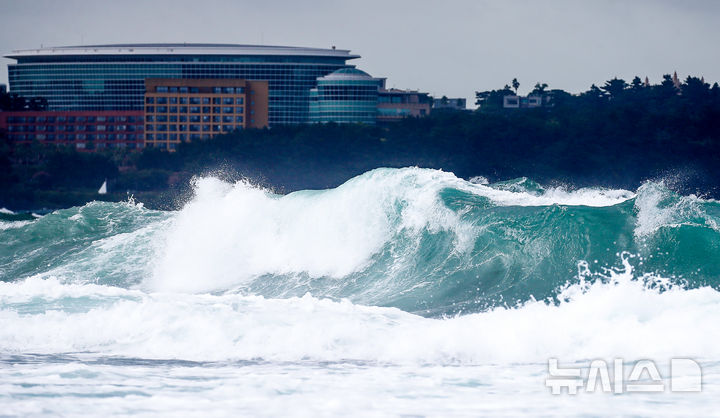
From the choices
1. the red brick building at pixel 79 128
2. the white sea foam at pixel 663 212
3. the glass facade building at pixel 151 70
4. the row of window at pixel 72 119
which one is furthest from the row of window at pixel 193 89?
the white sea foam at pixel 663 212

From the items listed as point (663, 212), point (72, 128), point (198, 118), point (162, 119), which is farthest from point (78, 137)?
point (663, 212)

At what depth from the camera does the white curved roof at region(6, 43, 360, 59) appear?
491ft

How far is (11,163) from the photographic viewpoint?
117 metres

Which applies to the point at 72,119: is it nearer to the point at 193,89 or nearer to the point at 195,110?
the point at 193,89

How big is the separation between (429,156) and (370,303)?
8619 centimetres

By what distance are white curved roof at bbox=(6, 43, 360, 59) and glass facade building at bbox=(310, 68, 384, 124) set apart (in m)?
9.03

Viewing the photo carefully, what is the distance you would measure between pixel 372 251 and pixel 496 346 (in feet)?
27.5

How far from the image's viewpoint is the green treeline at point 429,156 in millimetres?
99500

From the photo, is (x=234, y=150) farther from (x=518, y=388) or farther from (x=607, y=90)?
(x=518, y=388)

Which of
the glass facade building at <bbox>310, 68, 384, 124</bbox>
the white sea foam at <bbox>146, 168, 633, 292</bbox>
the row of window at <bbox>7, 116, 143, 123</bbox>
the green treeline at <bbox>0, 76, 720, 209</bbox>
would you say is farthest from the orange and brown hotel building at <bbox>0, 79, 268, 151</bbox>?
the white sea foam at <bbox>146, 168, 633, 292</bbox>

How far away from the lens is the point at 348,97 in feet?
461

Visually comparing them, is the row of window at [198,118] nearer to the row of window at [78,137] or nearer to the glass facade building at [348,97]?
the row of window at [78,137]

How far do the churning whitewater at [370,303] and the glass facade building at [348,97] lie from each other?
361 feet

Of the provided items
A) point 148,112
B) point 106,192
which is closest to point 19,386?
point 106,192
